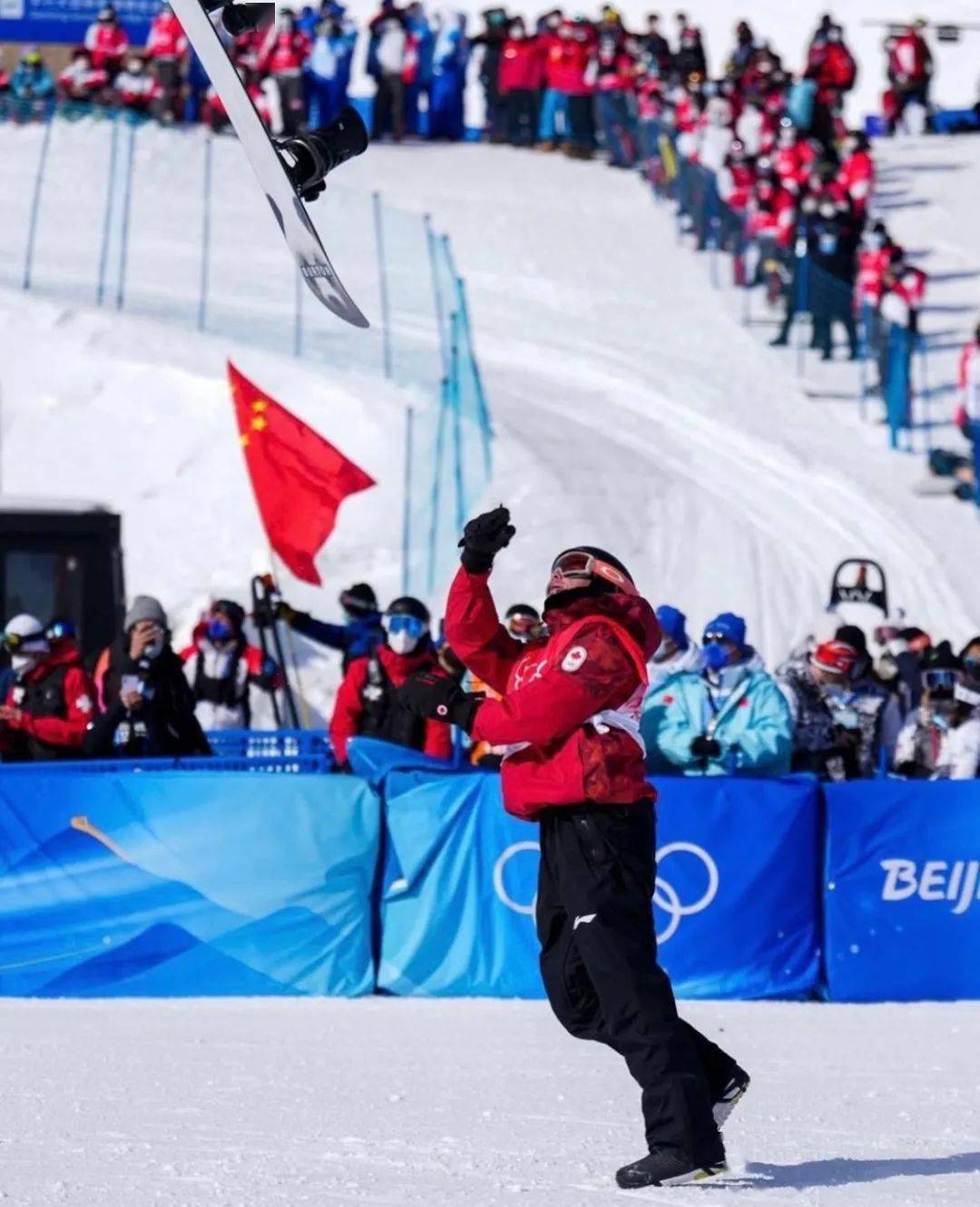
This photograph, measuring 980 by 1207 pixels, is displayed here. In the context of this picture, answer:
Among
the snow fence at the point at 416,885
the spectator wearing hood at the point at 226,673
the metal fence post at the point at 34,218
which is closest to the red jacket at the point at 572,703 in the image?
the snow fence at the point at 416,885

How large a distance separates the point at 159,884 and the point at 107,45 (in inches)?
814

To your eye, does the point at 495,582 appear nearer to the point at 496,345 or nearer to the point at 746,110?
the point at 496,345

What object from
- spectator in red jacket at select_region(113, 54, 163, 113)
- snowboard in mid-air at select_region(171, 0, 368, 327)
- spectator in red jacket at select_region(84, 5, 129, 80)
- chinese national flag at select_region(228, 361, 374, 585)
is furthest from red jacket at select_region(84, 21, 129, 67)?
snowboard in mid-air at select_region(171, 0, 368, 327)

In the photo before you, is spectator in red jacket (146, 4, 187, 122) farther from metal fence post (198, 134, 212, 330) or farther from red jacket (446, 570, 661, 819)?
red jacket (446, 570, 661, 819)

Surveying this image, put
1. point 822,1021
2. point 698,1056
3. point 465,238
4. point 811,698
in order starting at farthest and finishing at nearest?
point 465,238 → point 811,698 → point 822,1021 → point 698,1056

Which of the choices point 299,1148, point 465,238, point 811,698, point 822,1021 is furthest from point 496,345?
point 299,1148

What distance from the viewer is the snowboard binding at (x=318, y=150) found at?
299 inches

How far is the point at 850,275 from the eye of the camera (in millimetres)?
23922

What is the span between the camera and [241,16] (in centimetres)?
755

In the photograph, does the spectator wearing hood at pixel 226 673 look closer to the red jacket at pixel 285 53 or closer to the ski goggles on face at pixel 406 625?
the ski goggles on face at pixel 406 625

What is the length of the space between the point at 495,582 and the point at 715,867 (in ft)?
30.8

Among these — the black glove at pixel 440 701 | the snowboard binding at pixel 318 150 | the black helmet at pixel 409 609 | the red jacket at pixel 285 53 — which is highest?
the red jacket at pixel 285 53

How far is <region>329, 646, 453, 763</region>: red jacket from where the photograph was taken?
37.7 feet

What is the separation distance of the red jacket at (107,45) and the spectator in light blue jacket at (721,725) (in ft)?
66.0
